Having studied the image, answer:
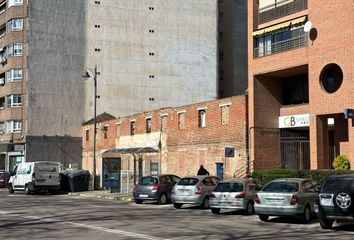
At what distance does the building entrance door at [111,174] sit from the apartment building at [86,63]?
51.4 feet

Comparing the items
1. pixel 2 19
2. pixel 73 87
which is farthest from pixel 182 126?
pixel 2 19

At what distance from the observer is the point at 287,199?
18.4 metres

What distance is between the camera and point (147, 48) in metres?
62.5

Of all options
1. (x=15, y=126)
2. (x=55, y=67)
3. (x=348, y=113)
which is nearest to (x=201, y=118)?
(x=348, y=113)

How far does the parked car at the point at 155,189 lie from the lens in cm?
2755

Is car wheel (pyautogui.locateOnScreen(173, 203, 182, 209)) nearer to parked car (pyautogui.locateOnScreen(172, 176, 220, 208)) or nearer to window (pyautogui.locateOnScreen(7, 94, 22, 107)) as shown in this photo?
parked car (pyautogui.locateOnScreen(172, 176, 220, 208))

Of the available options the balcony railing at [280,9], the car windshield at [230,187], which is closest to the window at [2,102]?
the balcony railing at [280,9]

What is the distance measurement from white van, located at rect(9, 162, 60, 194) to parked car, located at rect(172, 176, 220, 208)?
15.0 m

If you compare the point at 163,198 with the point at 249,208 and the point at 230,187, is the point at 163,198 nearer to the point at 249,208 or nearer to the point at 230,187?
the point at 230,187

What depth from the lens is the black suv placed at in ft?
51.7

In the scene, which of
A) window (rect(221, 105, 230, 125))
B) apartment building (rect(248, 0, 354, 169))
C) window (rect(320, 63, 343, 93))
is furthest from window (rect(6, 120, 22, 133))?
window (rect(320, 63, 343, 93))

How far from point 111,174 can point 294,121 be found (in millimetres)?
12296

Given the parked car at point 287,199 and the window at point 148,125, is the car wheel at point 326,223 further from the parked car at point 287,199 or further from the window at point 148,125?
the window at point 148,125

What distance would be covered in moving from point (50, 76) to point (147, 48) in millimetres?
11230
